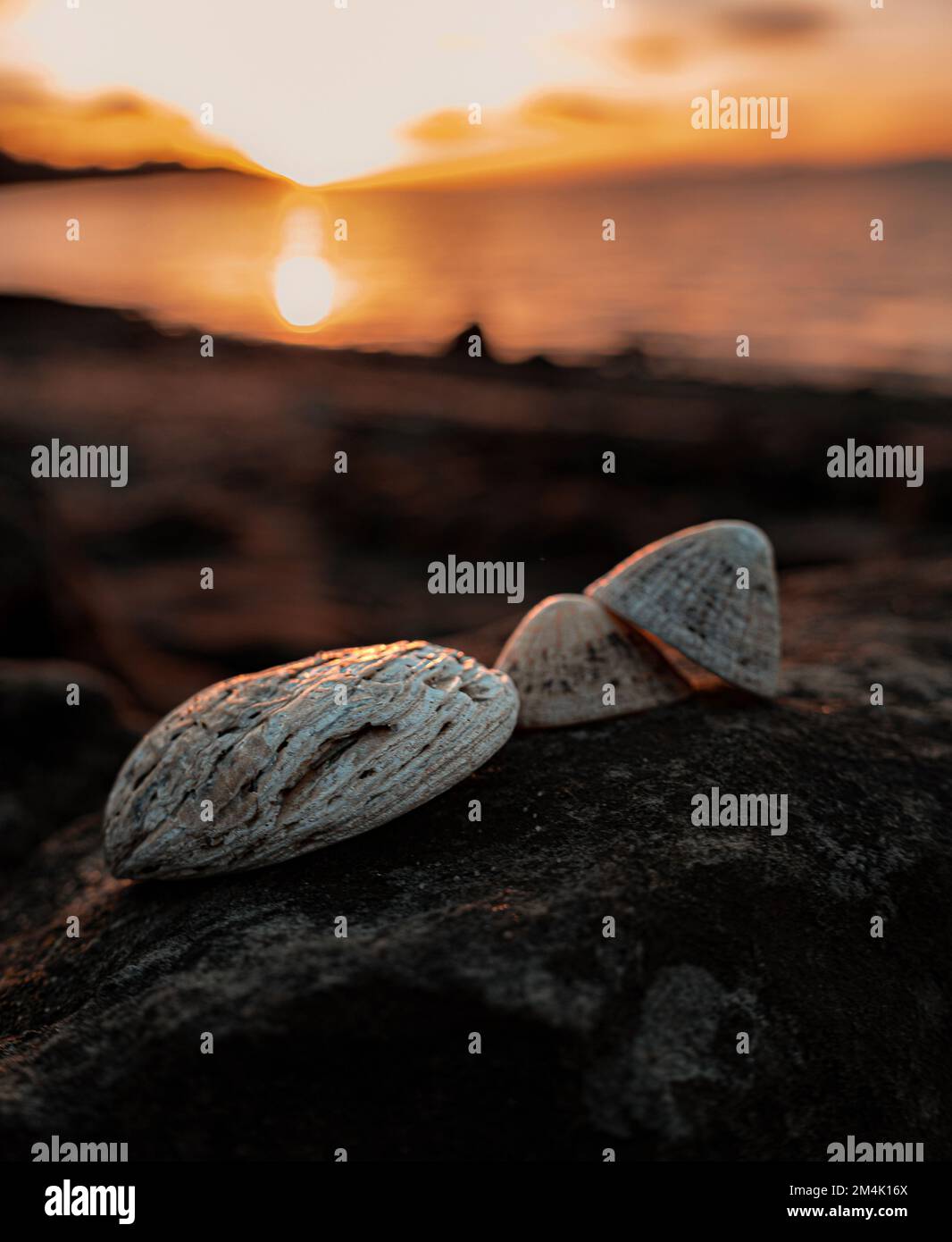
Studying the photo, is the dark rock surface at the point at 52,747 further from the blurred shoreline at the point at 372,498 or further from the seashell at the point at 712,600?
the seashell at the point at 712,600

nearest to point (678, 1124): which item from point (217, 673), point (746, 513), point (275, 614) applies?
point (217, 673)

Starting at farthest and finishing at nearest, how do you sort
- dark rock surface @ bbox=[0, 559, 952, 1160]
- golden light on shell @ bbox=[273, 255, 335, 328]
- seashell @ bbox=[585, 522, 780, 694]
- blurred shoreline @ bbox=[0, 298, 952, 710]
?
golden light on shell @ bbox=[273, 255, 335, 328] < blurred shoreline @ bbox=[0, 298, 952, 710] < seashell @ bbox=[585, 522, 780, 694] < dark rock surface @ bbox=[0, 559, 952, 1160]

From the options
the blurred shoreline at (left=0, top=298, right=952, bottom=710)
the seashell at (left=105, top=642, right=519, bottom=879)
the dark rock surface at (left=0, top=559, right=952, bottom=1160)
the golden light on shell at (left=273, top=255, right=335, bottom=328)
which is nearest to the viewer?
the dark rock surface at (left=0, top=559, right=952, bottom=1160)

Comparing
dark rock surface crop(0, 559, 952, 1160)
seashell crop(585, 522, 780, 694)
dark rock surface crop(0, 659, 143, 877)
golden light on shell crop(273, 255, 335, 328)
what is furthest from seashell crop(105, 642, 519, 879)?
golden light on shell crop(273, 255, 335, 328)

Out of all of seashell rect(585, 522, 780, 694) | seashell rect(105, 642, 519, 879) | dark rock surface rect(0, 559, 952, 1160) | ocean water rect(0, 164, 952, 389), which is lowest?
dark rock surface rect(0, 559, 952, 1160)

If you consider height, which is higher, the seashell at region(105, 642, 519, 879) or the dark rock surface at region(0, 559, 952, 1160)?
the seashell at region(105, 642, 519, 879)

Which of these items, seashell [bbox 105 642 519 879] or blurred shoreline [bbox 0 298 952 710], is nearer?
seashell [bbox 105 642 519 879]

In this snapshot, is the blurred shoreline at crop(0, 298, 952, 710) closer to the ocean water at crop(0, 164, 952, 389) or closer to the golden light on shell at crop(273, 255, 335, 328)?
the ocean water at crop(0, 164, 952, 389)

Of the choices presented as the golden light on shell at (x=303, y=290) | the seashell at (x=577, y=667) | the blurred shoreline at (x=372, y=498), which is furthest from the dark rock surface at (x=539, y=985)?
the golden light on shell at (x=303, y=290)
